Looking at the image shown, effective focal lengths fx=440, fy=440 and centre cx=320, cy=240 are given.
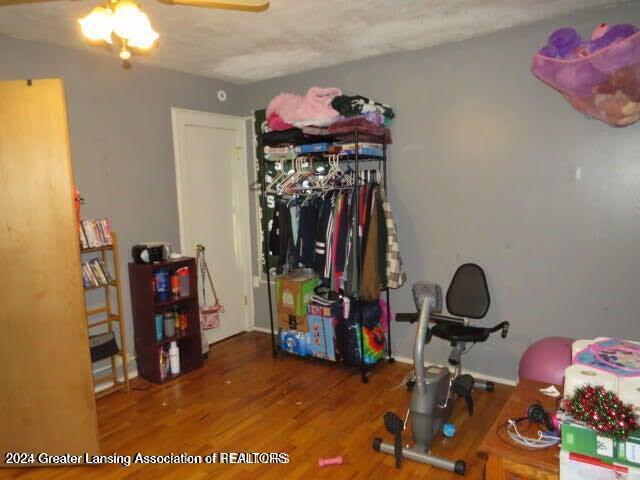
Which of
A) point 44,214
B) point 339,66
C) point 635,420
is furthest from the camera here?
point 339,66

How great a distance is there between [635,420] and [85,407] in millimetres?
2512

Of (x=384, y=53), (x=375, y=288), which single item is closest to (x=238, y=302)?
(x=375, y=288)

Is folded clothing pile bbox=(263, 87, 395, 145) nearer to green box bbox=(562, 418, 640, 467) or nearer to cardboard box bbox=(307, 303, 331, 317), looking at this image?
cardboard box bbox=(307, 303, 331, 317)

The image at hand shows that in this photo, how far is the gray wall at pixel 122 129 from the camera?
9.95ft

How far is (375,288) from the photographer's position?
323 centimetres

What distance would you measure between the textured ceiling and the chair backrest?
1639 millimetres

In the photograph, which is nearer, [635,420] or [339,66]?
[635,420]

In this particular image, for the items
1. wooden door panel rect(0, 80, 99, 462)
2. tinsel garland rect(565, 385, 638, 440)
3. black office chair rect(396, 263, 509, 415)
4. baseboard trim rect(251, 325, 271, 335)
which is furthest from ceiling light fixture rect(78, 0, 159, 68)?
baseboard trim rect(251, 325, 271, 335)

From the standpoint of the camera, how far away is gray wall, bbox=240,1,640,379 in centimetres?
279

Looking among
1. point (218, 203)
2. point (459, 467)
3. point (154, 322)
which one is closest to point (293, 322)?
point (154, 322)

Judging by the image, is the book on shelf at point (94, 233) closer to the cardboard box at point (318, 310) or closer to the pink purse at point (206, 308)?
the pink purse at point (206, 308)

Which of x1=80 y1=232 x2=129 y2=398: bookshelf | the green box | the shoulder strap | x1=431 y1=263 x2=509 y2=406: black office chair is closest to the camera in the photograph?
the green box

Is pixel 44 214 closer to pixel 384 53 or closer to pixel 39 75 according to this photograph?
pixel 39 75

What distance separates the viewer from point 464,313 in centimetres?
314
